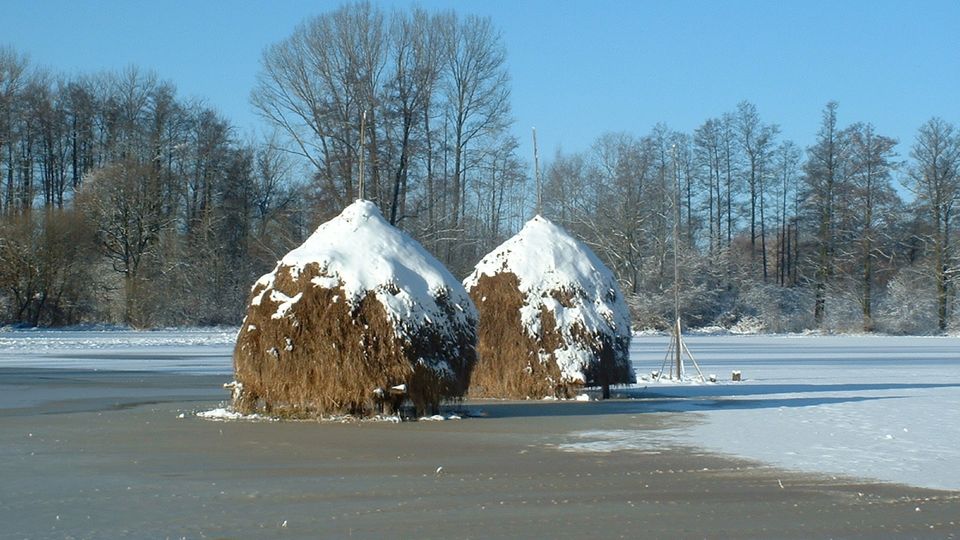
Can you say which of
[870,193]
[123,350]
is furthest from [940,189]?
[123,350]

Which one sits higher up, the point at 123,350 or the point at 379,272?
the point at 379,272

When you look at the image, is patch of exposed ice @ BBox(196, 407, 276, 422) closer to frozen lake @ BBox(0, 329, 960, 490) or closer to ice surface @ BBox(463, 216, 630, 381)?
frozen lake @ BBox(0, 329, 960, 490)

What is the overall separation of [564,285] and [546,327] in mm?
1022

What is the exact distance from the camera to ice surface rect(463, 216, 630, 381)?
20.9 metres

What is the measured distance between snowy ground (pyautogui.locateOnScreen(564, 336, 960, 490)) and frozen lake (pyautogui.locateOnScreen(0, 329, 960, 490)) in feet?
0.06

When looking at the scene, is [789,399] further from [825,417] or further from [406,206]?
[406,206]

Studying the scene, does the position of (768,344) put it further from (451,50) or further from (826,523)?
(826,523)

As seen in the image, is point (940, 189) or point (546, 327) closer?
point (546, 327)

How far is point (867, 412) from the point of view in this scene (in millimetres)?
18031

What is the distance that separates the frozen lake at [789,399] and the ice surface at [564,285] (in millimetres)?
1665

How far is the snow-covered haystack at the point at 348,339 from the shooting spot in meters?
16.3

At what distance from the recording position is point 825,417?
17.3m

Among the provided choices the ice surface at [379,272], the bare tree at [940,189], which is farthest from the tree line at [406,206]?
the ice surface at [379,272]

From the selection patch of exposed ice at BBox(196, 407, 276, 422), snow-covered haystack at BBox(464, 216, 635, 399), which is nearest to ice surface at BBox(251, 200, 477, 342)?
patch of exposed ice at BBox(196, 407, 276, 422)
